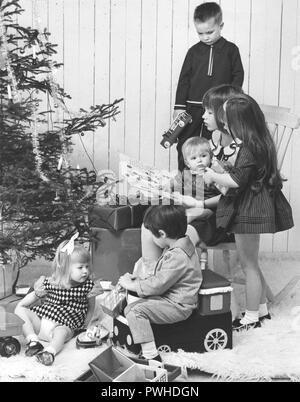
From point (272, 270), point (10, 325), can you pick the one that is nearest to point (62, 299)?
point (10, 325)

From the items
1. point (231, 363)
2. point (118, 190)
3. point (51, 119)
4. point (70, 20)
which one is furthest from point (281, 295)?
point (70, 20)

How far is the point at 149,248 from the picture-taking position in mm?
2789

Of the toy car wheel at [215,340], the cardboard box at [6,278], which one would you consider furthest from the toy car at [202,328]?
the cardboard box at [6,278]

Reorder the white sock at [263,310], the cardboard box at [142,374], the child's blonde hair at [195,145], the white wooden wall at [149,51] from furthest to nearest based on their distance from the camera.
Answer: the white wooden wall at [149,51], the child's blonde hair at [195,145], the white sock at [263,310], the cardboard box at [142,374]

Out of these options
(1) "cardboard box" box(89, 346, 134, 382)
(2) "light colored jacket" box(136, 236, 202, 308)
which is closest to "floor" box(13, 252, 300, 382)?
(2) "light colored jacket" box(136, 236, 202, 308)

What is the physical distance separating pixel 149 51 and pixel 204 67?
483 mm

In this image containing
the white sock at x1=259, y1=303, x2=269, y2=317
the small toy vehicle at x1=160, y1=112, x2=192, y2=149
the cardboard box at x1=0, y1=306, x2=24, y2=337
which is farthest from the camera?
the small toy vehicle at x1=160, y1=112, x2=192, y2=149

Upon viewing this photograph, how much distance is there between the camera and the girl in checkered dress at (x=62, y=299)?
2.47 m

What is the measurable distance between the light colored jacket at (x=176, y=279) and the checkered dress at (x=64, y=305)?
29 cm

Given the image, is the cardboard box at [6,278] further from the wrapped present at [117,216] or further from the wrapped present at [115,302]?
the wrapped present at [115,302]

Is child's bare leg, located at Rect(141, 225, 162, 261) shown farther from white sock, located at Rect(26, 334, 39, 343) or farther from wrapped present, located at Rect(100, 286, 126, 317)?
white sock, located at Rect(26, 334, 39, 343)

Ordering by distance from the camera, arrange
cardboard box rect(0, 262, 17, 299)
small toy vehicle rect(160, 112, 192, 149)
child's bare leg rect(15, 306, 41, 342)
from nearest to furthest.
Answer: child's bare leg rect(15, 306, 41, 342) < cardboard box rect(0, 262, 17, 299) < small toy vehicle rect(160, 112, 192, 149)

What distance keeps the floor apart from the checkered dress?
28.7 inches

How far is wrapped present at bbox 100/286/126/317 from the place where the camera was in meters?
2.40
